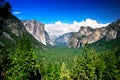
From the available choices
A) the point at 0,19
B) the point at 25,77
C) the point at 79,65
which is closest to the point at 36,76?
the point at 25,77

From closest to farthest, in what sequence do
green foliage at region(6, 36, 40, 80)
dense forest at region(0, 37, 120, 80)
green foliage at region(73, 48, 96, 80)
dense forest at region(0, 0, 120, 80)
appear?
dense forest at region(0, 0, 120, 80) → dense forest at region(0, 37, 120, 80) → green foliage at region(6, 36, 40, 80) → green foliage at region(73, 48, 96, 80)

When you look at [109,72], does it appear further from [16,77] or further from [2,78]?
[2,78]

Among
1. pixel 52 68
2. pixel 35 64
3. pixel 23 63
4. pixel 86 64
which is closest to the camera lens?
pixel 23 63

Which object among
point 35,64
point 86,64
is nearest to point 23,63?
point 35,64

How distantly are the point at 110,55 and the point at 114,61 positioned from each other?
2063 mm

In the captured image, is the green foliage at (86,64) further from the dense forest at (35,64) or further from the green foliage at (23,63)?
the green foliage at (23,63)

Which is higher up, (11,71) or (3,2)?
(3,2)

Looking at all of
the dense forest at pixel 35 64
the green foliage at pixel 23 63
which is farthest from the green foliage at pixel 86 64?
the green foliage at pixel 23 63

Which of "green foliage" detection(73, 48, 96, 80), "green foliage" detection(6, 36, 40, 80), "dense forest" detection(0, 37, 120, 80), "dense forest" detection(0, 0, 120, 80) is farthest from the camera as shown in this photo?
"green foliage" detection(73, 48, 96, 80)

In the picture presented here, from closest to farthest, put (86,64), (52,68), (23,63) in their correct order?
(23,63) < (86,64) < (52,68)

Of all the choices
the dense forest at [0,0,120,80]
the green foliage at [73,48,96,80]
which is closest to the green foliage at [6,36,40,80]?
the dense forest at [0,0,120,80]

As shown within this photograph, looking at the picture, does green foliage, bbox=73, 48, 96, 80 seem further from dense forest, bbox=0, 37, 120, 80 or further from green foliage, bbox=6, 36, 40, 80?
green foliage, bbox=6, 36, 40, 80

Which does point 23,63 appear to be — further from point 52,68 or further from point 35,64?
point 52,68

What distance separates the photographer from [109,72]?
68.2 m
